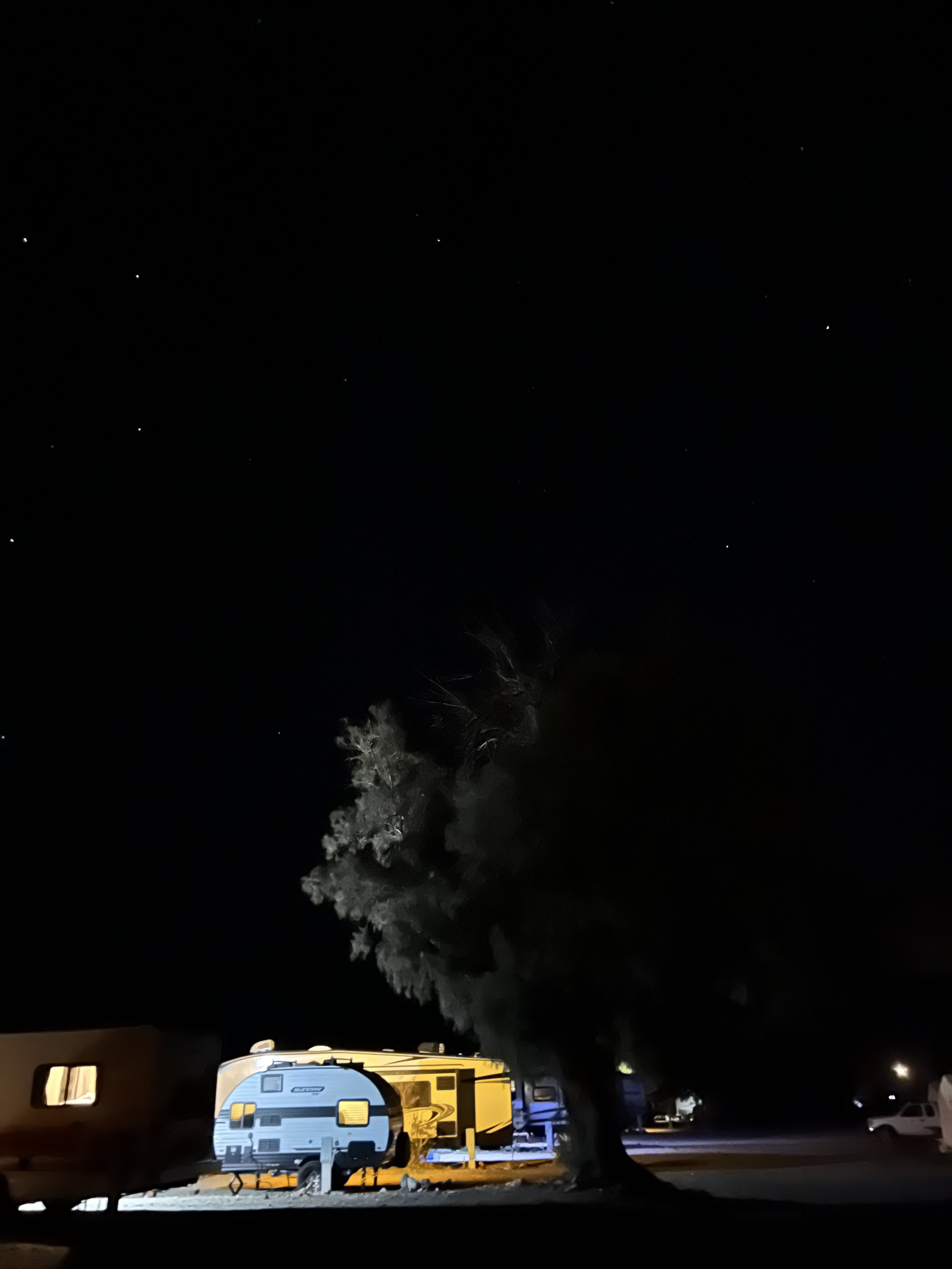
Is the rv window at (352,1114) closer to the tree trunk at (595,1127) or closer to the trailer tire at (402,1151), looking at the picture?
the trailer tire at (402,1151)

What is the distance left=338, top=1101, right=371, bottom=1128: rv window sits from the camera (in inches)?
704

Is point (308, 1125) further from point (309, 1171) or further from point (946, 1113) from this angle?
point (946, 1113)

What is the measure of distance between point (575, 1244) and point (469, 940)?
1076cm

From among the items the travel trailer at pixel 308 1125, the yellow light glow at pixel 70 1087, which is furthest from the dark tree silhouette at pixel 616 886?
the yellow light glow at pixel 70 1087

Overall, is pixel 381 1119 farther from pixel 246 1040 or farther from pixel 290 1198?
pixel 246 1040

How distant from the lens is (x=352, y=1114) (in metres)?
17.9

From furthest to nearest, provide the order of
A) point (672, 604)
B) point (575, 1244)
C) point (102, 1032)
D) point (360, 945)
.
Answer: point (360, 945), point (672, 604), point (102, 1032), point (575, 1244)

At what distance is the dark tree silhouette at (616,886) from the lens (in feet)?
61.7

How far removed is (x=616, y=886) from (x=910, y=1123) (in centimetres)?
1518

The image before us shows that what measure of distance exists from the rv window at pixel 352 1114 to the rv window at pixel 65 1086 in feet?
13.6

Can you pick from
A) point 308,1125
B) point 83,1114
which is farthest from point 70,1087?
point 308,1125

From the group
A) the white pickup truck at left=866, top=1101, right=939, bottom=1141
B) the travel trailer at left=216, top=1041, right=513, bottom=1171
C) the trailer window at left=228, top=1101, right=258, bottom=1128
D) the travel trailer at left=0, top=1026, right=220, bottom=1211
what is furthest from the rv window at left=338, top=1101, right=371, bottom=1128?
the white pickup truck at left=866, top=1101, right=939, bottom=1141

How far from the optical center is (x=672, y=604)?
797 inches

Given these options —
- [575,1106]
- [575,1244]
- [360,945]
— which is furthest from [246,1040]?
[575,1244]
